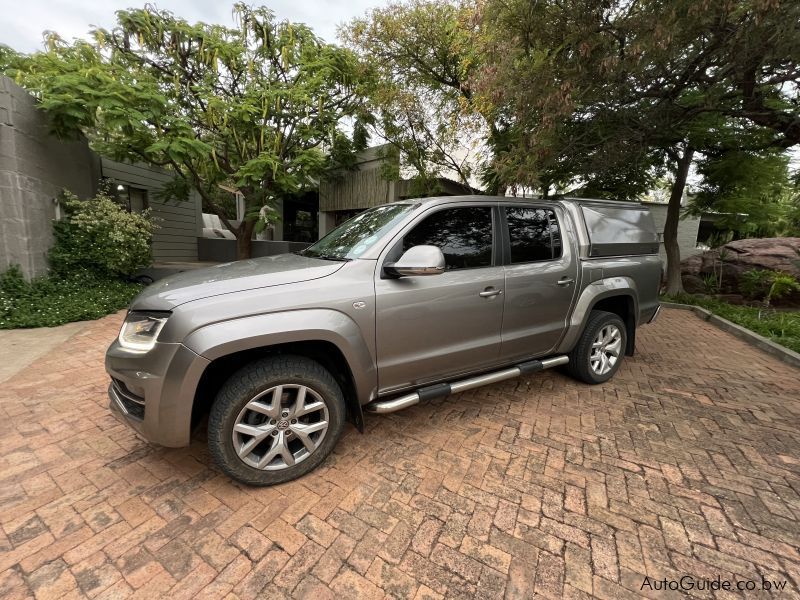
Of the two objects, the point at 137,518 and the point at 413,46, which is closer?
the point at 137,518

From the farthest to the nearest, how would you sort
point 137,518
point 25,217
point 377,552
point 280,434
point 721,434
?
point 25,217
point 721,434
point 280,434
point 137,518
point 377,552

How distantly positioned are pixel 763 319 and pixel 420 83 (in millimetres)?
8877

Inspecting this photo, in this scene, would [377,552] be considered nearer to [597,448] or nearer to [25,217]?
[597,448]

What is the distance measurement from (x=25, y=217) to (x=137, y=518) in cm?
640

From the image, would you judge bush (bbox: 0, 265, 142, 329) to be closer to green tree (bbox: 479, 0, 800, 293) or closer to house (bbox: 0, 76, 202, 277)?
house (bbox: 0, 76, 202, 277)

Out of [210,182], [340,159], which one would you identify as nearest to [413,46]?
[340,159]

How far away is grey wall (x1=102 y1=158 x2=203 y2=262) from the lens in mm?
10695

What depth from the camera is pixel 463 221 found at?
2811mm

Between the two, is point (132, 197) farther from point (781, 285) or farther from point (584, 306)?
point (781, 285)

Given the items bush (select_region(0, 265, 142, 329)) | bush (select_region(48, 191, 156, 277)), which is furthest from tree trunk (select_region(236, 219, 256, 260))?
bush (select_region(0, 265, 142, 329))

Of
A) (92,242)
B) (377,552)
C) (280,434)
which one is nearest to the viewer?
(377,552)

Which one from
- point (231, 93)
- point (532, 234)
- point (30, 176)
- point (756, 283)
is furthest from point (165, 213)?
point (756, 283)

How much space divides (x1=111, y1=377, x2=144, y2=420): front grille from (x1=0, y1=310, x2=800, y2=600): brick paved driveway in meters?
0.52

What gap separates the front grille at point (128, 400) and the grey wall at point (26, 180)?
5.70 metres
